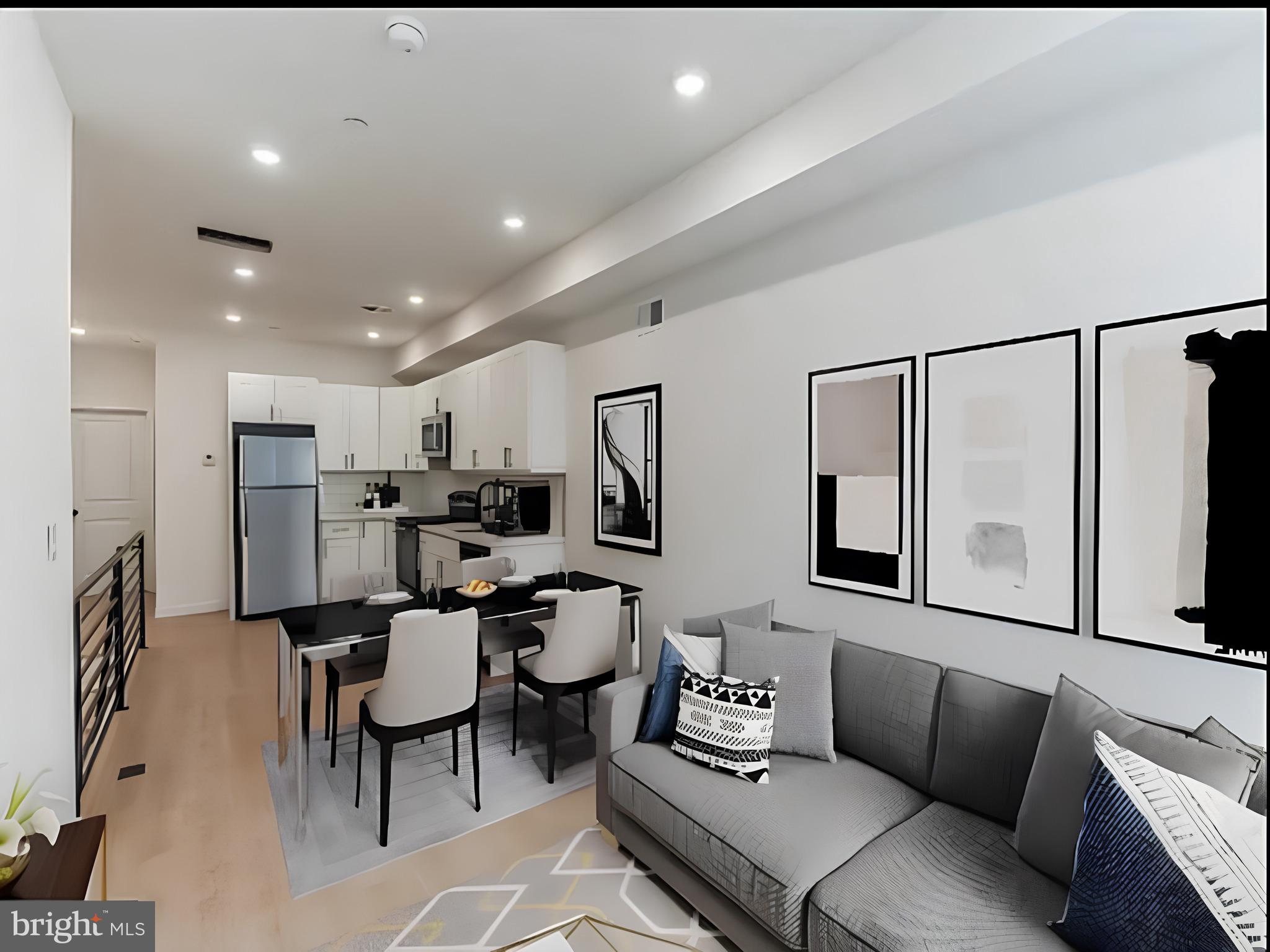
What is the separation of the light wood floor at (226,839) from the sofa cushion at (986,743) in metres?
1.45

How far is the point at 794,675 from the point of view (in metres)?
2.38

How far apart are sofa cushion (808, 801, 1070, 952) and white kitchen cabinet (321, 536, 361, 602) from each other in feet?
18.9

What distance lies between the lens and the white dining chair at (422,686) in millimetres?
2543

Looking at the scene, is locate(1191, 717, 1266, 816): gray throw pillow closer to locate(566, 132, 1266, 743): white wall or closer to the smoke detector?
locate(566, 132, 1266, 743): white wall

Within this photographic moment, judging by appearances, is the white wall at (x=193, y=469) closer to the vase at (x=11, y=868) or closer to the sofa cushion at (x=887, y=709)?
the vase at (x=11, y=868)

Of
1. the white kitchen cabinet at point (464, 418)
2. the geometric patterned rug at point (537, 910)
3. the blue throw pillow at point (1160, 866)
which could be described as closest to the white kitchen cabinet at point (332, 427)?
the white kitchen cabinet at point (464, 418)

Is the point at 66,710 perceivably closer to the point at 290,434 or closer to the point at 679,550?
the point at 679,550

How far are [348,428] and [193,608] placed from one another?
2290 mm

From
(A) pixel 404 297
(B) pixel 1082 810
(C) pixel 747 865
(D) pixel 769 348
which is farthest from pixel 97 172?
(B) pixel 1082 810

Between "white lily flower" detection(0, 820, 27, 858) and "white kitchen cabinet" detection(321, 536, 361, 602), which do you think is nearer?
"white lily flower" detection(0, 820, 27, 858)

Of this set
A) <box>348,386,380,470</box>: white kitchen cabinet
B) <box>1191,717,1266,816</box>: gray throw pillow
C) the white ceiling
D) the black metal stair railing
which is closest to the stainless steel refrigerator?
<box>348,386,380,470</box>: white kitchen cabinet

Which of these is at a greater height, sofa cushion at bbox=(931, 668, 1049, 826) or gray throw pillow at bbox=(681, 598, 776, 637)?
gray throw pillow at bbox=(681, 598, 776, 637)

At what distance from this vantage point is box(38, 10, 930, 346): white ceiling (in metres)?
2.04

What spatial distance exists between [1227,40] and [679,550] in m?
2.82
